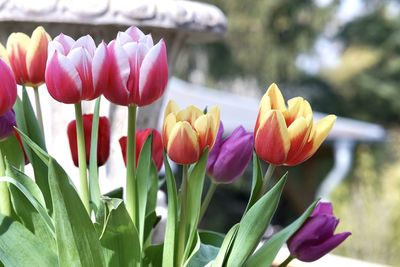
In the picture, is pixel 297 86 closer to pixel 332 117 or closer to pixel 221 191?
pixel 221 191

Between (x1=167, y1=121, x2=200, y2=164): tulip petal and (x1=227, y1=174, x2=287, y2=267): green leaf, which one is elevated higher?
(x1=167, y1=121, x2=200, y2=164): tulip petal

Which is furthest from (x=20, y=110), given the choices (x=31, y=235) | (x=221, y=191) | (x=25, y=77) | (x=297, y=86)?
(x=297, y=86)

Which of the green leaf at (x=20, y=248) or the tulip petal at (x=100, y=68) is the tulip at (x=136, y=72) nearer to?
the tulip petal at (x=100, y=68)

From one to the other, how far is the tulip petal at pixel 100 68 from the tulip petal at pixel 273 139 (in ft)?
0.54

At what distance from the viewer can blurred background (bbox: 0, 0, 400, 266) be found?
4.95 meters

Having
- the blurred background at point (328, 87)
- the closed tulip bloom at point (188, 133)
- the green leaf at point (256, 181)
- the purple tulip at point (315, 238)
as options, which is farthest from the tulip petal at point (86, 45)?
the blurred background at point (328, 87)

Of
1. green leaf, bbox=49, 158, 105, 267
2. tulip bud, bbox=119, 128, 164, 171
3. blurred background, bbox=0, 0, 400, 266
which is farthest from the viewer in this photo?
blurred background, bbox=0, 0, 400, 266

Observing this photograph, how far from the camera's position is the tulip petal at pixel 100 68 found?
0.76 metres

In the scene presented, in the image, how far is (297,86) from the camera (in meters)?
16.8

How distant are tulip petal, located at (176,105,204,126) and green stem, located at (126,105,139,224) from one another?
0.16 feet

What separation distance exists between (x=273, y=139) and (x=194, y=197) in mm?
141

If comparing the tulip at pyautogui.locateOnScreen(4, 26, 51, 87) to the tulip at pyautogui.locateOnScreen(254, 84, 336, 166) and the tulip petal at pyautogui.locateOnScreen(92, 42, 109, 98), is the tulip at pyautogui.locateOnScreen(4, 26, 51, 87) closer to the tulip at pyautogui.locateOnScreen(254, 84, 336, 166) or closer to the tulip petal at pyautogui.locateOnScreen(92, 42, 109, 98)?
the tulip petal at pyautogui.locateOnScreen(92, 42, 109, 98)

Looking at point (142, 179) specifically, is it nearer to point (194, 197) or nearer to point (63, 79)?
point (194, 197)

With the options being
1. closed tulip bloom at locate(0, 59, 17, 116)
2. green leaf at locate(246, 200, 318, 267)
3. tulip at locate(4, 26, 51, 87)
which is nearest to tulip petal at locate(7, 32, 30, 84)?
tulip at locate(4, 26, 51, 87)
